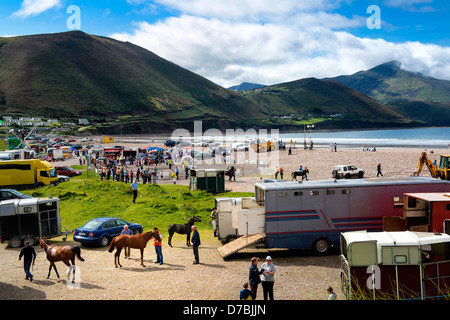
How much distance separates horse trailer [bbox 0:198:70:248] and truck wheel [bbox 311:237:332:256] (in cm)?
1259

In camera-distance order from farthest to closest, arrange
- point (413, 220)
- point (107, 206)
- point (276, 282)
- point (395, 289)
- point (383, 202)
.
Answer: point (107, 206) < point (383, 202) < point (413, 220) < point (276, 282) < point (395, 289)

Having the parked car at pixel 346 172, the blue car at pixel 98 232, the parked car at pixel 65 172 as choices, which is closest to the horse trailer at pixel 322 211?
the blue car at pixel 98 232

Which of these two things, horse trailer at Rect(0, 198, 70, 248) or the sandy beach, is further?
the sandy beach

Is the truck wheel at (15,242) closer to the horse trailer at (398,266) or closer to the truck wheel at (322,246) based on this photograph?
the truck wheel at (322,246)

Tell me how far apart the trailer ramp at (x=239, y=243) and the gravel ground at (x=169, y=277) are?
330 millimetres

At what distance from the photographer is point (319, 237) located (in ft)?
51.7

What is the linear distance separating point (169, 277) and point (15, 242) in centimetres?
869

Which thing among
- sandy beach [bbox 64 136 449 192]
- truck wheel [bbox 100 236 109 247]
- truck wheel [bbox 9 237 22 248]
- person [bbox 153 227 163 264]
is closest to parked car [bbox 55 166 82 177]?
sandy beach [bbox 64 136 449 192]

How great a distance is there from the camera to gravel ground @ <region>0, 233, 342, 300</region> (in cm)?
1145

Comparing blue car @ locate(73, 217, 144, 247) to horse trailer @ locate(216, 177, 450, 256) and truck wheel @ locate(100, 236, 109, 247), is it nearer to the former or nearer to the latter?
truck wheel @ locate(100, 236, 109, 247)

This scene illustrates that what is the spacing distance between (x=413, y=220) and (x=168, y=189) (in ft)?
66.8

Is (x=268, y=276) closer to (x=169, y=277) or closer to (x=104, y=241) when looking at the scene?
(x=169, y=277)
